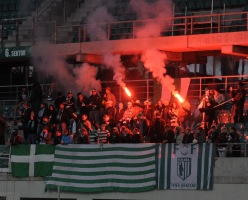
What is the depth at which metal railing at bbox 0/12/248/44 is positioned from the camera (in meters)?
33.8

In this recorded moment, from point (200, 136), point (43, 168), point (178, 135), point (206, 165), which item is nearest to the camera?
point (206, 165)

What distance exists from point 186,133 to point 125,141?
1.96m

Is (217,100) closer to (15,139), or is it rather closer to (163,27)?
(163,27)

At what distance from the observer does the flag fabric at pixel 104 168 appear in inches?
1160

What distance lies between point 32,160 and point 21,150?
1.71 ft

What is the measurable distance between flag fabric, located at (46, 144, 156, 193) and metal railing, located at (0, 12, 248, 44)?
542 centimetres

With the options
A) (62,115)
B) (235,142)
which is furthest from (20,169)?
(235,142)

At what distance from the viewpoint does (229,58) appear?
115ft

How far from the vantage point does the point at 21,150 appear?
31812 millimetres

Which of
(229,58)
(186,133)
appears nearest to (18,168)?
(186,133)

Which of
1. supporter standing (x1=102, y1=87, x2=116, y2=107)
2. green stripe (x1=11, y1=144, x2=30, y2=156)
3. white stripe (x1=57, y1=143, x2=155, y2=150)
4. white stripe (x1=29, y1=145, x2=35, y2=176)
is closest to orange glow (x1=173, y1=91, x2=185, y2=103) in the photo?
supporter standing (x1=102, y1=87, x2=116, y2=107)

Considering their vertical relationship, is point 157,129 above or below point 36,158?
above

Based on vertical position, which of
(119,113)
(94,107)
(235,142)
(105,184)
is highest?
(94,107)

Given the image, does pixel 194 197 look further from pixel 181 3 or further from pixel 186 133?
pixel 181 3
